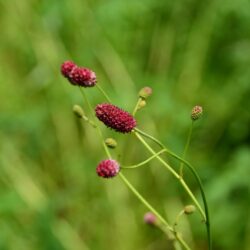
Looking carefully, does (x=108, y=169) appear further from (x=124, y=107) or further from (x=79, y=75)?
(x=124, y=107)

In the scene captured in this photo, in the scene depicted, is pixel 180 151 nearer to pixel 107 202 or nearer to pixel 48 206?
pixel 107 202

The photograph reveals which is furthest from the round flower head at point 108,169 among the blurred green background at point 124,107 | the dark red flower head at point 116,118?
the blurred green background at point 124,107

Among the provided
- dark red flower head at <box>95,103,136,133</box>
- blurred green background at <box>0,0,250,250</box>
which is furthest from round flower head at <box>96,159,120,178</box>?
blurred green background at <box>0,0,250,250</box>

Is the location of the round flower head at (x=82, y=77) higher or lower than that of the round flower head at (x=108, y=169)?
higher

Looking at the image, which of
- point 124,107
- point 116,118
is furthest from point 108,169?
point 124,107

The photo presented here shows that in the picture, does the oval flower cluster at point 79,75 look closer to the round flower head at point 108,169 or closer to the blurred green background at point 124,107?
the round flower head at point 108,169

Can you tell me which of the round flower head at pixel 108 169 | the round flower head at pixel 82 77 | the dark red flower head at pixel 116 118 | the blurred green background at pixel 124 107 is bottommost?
the round flower head at pixel 108 169
